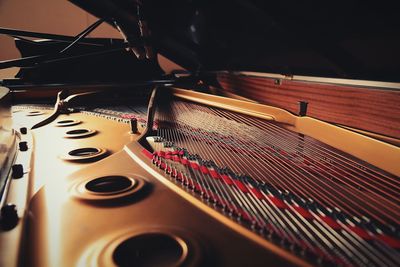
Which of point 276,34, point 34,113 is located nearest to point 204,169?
point 276,34

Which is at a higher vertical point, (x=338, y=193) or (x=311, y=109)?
(x=311, y=109)

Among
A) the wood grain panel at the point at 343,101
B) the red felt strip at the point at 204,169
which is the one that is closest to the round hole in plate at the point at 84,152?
the red felt strip at the point at 204,169

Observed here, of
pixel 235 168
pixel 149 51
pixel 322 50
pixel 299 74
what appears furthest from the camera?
pixel 299 74

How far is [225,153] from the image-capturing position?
1609 mm

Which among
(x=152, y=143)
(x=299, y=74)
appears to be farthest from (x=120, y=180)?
(x=299, y=74)

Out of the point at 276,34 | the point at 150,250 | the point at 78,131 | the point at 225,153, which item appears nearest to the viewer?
the point at 150,250

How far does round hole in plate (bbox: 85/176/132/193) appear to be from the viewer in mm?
1158

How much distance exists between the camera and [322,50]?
200cm

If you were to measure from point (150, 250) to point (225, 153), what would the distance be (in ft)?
2.77

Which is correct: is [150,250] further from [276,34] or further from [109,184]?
[276,34]

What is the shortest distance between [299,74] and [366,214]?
1.54m

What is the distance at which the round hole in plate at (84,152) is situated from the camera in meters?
1.58

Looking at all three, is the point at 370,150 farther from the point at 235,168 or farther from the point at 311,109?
the point at 311,109

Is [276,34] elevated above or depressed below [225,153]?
above
